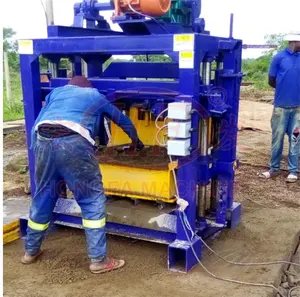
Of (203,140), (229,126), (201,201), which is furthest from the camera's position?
(229,126)

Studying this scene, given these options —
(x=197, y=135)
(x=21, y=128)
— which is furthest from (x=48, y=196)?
(x=21, y=128)

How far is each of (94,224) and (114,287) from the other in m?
0.52

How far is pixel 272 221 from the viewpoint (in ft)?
16.4

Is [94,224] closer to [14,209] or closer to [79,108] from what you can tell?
[79,108]

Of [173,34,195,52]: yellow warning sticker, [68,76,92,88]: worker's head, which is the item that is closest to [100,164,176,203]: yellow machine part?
[68,76,92,88]: worker's head

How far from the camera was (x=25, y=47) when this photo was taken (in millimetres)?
4164

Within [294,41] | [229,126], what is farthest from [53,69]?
[294,41]

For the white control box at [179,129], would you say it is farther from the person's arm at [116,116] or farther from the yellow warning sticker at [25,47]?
the yellow warning sticker at [25,47]

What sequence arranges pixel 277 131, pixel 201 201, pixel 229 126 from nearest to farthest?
pixel 201 201, pixel 229 126, pixel 277 131

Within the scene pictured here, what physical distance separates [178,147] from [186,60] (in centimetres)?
67

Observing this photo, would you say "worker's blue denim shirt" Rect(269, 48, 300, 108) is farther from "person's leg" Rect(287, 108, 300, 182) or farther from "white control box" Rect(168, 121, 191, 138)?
"white control box" Rect(168, 121, 191, 138)

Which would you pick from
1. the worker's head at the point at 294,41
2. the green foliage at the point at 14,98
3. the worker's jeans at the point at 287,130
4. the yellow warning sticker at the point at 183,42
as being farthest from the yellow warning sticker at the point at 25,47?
the green foliage at the point at 14,98

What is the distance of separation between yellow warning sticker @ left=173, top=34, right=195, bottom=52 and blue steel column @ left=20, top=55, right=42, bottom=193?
4.55ft

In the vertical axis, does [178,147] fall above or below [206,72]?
below
